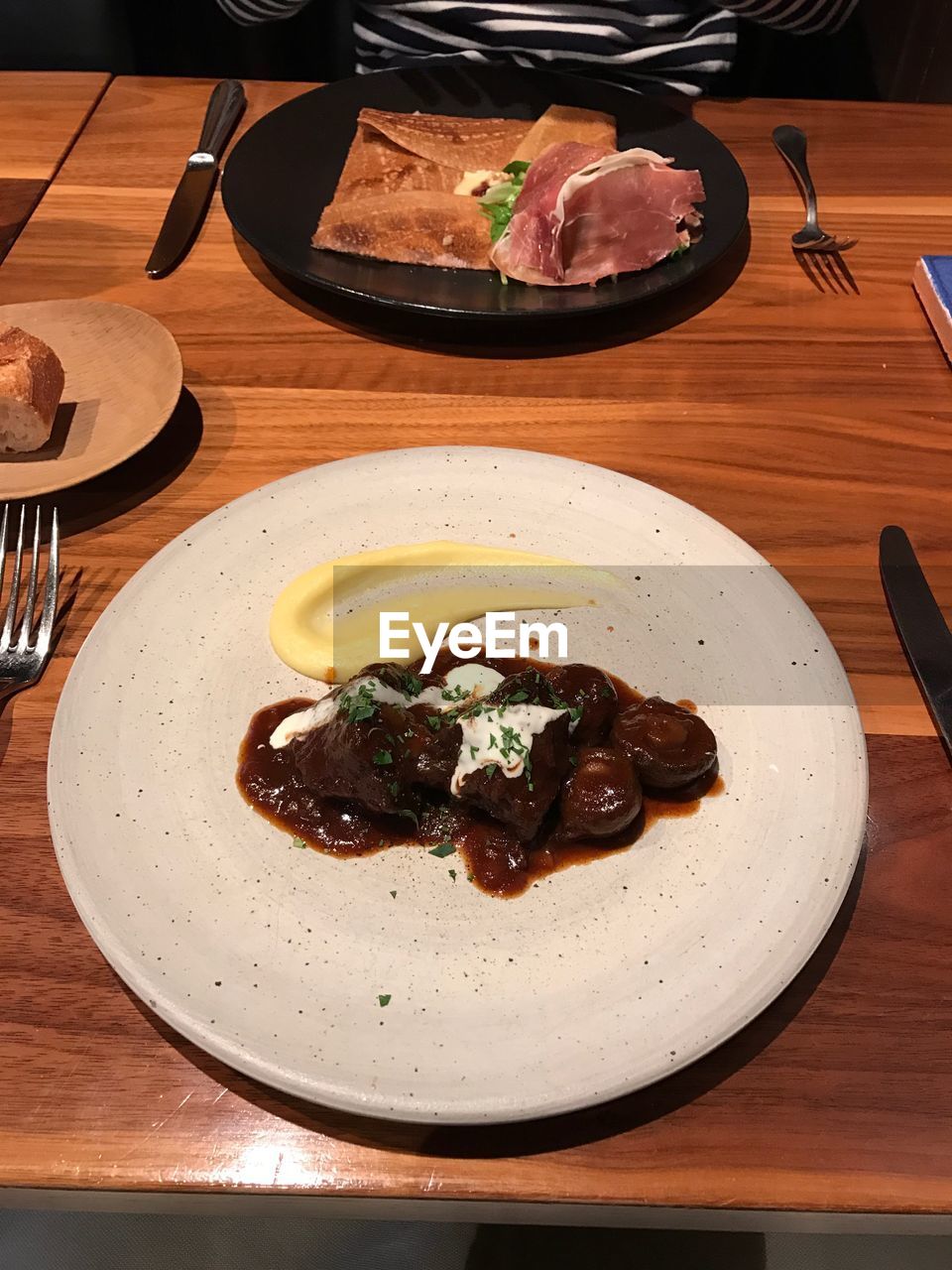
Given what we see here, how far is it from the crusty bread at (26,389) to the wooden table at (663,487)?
0.42ft

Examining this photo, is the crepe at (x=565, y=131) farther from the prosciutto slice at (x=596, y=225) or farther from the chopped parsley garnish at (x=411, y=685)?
the chopped parsley garnish at (x=411, y=685)

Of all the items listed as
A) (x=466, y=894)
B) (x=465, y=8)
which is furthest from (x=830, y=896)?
(x=465, y=8)

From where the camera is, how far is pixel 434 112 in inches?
91.8

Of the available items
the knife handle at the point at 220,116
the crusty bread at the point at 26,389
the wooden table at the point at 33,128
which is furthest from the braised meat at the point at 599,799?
the knife handle at the point at 220,116

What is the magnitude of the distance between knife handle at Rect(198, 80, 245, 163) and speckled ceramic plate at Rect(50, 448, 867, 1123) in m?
1.35

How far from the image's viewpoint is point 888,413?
5.81 feet

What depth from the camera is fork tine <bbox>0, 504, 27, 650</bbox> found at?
Answer: 1.37 meters

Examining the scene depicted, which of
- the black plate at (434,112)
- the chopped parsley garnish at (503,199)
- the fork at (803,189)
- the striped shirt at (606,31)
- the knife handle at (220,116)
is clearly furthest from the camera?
the striped shirt at (606,31)

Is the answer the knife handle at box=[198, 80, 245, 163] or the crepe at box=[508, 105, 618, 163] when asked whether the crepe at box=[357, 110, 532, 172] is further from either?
the knife handle at box=[198, 80, 245, 163]

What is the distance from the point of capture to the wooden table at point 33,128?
219cm

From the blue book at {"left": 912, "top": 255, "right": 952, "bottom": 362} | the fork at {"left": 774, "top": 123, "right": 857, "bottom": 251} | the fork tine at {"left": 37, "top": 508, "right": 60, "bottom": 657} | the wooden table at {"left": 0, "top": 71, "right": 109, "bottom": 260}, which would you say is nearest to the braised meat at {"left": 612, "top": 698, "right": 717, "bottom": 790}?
the fork tine at {"left": 37, "top": 508, "right": 60, "bottom": 657}

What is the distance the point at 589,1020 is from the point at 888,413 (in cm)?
132

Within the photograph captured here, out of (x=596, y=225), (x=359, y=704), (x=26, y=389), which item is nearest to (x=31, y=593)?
(x=26, y=389)

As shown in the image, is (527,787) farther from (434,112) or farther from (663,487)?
(434,112)
